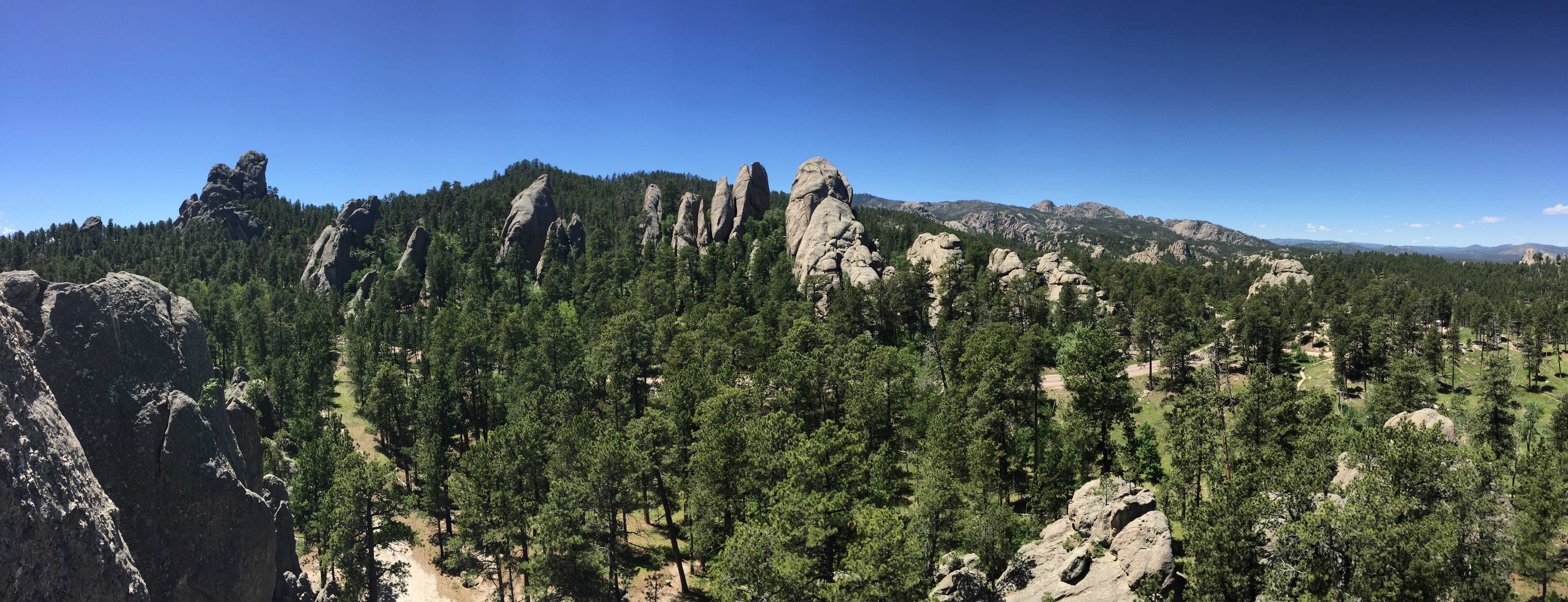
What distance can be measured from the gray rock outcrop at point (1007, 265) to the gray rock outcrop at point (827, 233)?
21.6m

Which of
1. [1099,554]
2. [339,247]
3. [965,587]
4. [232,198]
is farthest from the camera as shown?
[232,198]

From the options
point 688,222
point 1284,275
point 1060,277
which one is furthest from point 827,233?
point 1284,275

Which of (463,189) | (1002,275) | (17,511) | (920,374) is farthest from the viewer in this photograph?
(463,189)

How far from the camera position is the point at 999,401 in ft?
137

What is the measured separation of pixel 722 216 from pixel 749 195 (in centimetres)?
847

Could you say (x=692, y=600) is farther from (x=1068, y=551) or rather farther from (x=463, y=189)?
(x=463, y=189)

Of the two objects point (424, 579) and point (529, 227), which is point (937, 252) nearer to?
point (424, 579)

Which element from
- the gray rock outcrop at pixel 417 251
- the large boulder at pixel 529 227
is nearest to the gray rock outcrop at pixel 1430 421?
the large boulder at pixel 529 227

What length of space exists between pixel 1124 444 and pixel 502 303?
87409mm

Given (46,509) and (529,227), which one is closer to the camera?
(46,509)

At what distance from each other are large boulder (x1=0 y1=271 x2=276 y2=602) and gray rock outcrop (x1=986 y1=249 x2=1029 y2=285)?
9404cm

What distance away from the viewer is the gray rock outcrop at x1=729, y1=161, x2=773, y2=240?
12538 centimetres

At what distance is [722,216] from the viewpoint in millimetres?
124062

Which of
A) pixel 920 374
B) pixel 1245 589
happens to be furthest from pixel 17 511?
pixel 920 374
